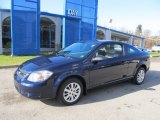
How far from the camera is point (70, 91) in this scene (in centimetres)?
466

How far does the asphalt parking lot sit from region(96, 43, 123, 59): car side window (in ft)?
3.72

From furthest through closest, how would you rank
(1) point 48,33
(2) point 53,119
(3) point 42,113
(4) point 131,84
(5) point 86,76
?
(1) point 48,33
(4) point 131,84
(5) point 86,76
(3) point 42,113
(2) point 53,119

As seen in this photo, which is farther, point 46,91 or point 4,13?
point 4,13

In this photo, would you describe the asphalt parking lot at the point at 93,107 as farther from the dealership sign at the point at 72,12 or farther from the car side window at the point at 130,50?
the dealership sign at the point at 72,12

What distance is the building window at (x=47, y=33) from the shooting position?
22328mm

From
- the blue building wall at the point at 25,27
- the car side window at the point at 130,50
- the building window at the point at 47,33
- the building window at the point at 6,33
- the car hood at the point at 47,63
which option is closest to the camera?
the car hood at the point at 47,63

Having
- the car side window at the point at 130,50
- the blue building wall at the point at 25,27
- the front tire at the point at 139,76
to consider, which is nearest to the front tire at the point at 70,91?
the car side window at the point at 130,50

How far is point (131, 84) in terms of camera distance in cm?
688

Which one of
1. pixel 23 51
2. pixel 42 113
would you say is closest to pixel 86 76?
pixel 42 113

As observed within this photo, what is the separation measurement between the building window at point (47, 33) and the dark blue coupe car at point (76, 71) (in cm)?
1713

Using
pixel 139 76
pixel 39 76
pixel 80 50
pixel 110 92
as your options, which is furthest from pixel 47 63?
pixel 139 76

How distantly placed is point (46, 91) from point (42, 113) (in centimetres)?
48

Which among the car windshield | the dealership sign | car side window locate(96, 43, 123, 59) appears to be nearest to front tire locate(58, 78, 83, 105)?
the car windshield

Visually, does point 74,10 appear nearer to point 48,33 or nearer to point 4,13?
point 48,33
